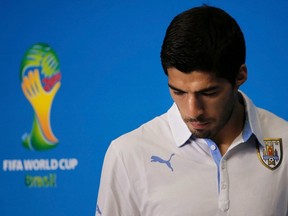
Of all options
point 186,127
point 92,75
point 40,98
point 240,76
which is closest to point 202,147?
point 186,127

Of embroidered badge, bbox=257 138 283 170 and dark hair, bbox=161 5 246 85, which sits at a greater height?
dark hair, bbox=161 5 246 85

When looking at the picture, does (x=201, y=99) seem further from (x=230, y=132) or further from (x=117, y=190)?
(x=117, y=190)

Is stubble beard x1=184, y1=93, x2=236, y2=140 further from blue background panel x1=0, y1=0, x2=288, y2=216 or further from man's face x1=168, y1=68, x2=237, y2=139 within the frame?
blue background panel x1=0, y1=0, x2=288, y2=216

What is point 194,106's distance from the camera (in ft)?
3.70

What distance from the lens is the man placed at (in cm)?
113

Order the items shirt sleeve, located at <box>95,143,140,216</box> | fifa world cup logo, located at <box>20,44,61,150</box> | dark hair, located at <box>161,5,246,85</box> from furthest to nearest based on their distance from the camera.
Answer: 1. fifa world cup logo, located at <box>20,44,61,150</box>
2. shirt sleeve, located at <box>95,143,140,216</box>
3. dark hair, located at <box>161,5,246,85</box>

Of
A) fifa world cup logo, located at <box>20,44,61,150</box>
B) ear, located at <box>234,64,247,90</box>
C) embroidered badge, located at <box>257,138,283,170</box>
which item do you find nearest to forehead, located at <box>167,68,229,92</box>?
ear, located at <box>234,64,247,90</box>

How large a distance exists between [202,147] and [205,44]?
0.23 meters

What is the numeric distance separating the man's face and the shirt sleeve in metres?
0.18

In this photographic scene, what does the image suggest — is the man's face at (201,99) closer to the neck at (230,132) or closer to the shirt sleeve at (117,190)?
the neck at (230,132)

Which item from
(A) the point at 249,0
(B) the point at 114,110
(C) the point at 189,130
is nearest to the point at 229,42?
(C) the point at 189,130

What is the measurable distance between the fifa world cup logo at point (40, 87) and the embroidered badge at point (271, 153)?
0.96 m

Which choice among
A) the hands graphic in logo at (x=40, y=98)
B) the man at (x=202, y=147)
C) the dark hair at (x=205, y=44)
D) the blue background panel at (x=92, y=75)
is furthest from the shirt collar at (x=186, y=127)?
the hands graphic in logo at (x=40, y=98)

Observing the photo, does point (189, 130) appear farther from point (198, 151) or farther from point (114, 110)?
point (114, 110)
